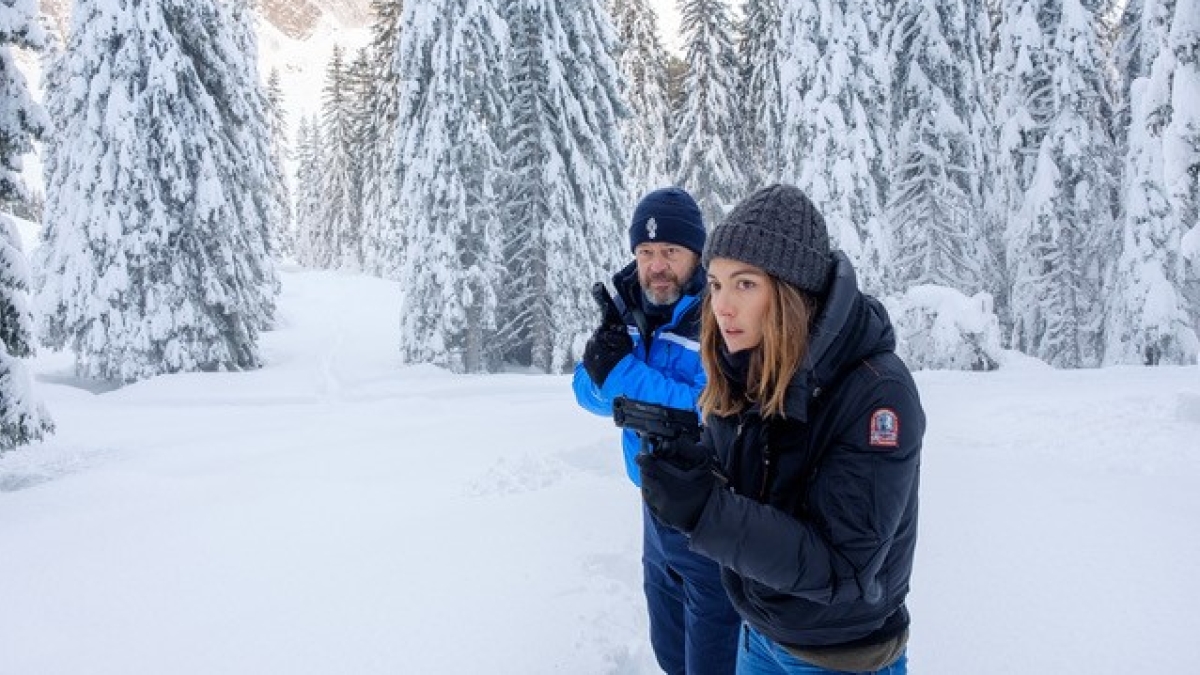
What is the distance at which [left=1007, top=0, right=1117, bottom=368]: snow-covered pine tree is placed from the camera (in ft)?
66.2

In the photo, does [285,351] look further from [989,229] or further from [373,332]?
[989,229]

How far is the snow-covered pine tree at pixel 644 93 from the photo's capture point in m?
29.9

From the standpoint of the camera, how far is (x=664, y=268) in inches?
124

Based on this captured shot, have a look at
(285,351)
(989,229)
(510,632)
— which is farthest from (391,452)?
(989,229)

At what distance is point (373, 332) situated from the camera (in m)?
26.6

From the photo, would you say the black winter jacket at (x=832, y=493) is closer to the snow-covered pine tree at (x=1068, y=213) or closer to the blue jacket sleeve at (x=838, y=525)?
the blue jacket sleeve at (x=838, y=525)

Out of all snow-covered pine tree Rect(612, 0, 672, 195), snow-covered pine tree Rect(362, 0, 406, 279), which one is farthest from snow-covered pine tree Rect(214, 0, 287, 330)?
snow-covered pine tree Rect(612, 0, 672, 195)

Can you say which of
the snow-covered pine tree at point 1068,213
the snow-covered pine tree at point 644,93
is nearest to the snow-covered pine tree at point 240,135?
the snow-covered pine tree at point 644,93

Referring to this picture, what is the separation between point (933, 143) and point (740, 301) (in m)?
22.7

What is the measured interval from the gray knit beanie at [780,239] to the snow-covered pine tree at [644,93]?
28.3 m

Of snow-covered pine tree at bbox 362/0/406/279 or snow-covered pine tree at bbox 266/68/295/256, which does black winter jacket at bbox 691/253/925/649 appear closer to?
snow-covered pine tree at bbox 362/0/406/279

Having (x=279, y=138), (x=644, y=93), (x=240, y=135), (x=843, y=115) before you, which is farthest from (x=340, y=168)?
(x=843, y=115)

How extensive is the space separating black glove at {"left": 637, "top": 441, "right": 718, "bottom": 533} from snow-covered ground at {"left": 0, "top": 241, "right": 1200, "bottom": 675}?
2770 millimetres

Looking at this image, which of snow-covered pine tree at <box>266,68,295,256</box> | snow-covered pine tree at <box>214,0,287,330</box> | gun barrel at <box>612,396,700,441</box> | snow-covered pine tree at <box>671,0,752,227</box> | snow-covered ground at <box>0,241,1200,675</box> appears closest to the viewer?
gun barrel at <box>612,396,700,441</box>
